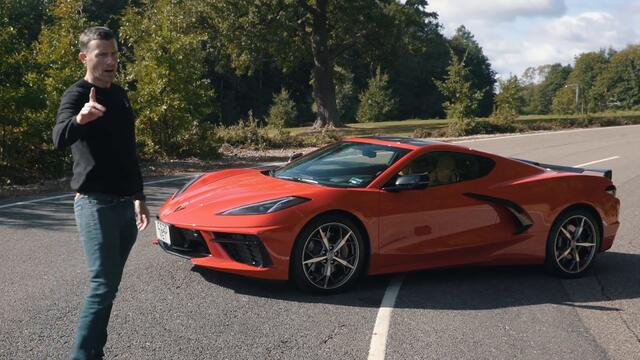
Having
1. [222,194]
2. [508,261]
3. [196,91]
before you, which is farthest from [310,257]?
[196,91]

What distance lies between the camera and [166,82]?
57.6ft

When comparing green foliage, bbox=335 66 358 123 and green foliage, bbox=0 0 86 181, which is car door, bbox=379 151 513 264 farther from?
green foliage, bbox=335 66 358 123

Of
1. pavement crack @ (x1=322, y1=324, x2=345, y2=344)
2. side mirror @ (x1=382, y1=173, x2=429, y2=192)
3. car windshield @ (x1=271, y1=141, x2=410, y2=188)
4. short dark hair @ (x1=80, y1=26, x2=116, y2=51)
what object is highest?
short dark hair @ (x1=80, y1=26, x2=116, y2=51)

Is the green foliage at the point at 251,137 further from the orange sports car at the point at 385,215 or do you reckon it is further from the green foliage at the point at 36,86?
the orange sports car at the point at 385,215

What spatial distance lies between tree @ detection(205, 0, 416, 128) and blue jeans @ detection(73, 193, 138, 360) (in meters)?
31.2

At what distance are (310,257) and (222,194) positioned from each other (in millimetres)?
1011

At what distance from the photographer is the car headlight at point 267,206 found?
5.60 m

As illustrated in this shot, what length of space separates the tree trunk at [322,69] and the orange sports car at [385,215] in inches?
1223

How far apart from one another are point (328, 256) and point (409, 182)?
3.05 ft

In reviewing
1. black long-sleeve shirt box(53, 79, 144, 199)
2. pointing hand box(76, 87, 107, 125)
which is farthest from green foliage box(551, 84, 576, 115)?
pointing hand box(76, 87, 107, 125)

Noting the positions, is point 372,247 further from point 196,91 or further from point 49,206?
point 196,91

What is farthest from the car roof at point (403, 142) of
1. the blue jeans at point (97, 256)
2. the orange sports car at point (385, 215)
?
the blue jeans at point (97, 256)

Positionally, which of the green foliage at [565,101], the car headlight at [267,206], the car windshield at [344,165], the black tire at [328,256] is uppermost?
the car windshield at [344,165]

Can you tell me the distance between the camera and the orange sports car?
562cm
